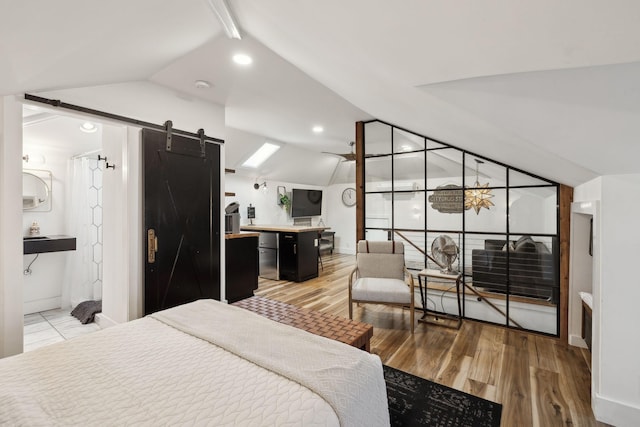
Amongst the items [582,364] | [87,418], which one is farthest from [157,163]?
[582,364]

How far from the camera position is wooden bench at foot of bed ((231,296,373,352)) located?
201cm

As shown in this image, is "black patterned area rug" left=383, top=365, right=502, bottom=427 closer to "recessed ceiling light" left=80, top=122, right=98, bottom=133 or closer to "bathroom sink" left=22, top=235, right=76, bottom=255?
"bathroom sink" left=22, top=235, right=76, bottom=255

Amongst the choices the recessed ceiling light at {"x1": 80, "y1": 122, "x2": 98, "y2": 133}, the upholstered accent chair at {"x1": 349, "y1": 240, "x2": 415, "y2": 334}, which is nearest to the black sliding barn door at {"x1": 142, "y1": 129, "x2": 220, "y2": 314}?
the recessed ceiling light at {"x1": 80, "y1": 122, "x2": 98, "y2": 133}

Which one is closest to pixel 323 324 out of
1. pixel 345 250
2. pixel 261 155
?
pixel 261 155

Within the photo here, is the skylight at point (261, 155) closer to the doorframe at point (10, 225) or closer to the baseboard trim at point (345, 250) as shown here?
the baseboard trim at point (345, 250)

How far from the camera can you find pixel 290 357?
1264 millimetres

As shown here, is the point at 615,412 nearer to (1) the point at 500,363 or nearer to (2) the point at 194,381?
(1) the point at 500,363

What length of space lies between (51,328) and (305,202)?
5.65 meters

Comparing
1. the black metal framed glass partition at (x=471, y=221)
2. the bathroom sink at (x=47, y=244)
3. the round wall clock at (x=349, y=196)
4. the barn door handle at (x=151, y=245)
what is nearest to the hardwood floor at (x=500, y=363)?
the black metal framed glass partition at (x=471, y=221)

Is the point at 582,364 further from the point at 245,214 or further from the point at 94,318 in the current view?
the point at 245,214

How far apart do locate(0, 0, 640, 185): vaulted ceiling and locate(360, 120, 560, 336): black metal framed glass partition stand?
0.86 meters

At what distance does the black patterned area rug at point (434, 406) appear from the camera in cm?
176

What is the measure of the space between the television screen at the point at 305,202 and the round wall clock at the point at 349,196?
28.2 inches

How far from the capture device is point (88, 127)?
3406 mm
